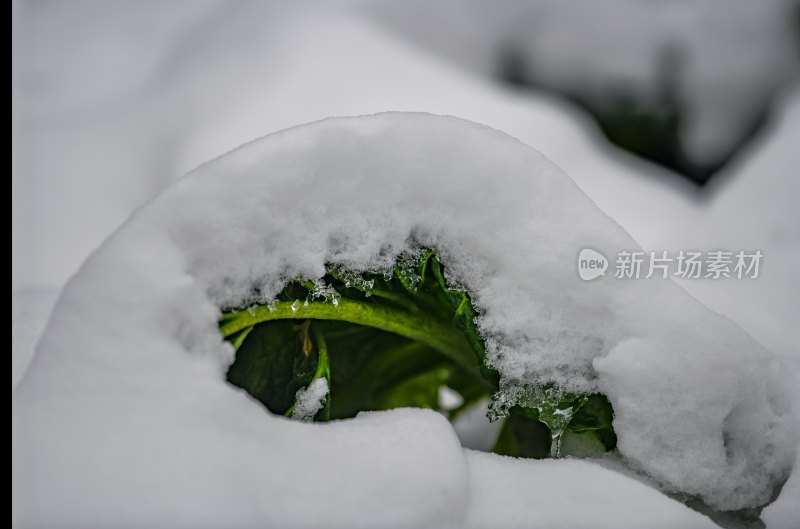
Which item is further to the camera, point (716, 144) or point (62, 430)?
point (716, 144)

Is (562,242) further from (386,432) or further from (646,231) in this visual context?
(646,231)

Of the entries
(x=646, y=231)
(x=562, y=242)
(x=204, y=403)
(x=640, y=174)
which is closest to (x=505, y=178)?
(x=562, y=242)

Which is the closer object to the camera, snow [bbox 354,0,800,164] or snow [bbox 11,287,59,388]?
snow [bbox 11,287,59,388]

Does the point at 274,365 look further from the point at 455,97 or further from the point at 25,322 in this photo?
the point at 455,97

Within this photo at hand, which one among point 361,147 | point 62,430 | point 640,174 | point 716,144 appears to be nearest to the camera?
point 62,430

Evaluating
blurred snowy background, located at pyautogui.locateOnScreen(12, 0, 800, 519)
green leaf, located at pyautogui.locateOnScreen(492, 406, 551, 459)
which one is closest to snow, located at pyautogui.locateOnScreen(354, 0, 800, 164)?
blurred snowy background, located at pyautogui.locateOnScreen(12, 0, 800, 519)

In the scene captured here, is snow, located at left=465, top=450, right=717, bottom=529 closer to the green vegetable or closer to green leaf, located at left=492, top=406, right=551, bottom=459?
the green vegetable

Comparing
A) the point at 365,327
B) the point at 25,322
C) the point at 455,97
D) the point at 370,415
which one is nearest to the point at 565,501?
the point at 370,415

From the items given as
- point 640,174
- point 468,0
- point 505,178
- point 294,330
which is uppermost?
point 468,0

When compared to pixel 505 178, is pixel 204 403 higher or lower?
lower
